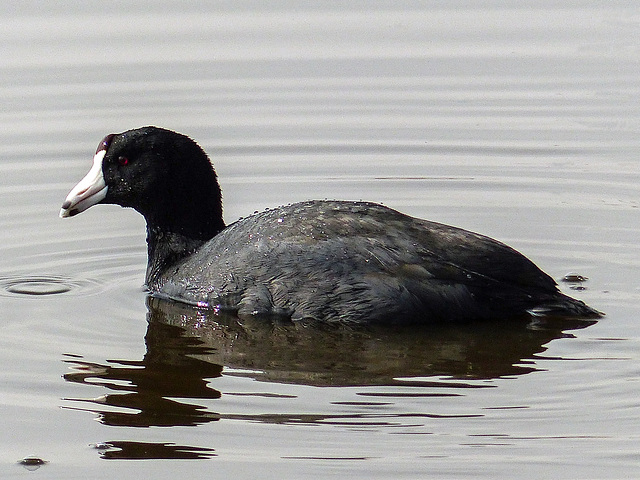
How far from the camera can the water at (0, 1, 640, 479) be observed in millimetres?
5449

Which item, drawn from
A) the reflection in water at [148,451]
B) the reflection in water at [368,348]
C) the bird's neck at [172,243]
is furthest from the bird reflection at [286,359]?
A: the bird's neck at [172,243]

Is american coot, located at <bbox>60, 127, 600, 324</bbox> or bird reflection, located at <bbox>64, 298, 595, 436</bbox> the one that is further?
american coot, located at <bbox>60, 127, 600, 324</bbox>

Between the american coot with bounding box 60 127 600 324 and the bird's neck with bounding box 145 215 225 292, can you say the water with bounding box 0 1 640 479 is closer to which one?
the american coot with bounding box 60 127 600 324

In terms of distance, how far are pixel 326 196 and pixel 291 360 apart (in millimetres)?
2794

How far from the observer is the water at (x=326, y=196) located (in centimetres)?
545

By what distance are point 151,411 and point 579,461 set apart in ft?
6.14

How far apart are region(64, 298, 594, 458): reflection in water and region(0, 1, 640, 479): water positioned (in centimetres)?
2

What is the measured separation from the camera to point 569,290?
7.41 meters

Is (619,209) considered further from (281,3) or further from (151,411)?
(281,3)

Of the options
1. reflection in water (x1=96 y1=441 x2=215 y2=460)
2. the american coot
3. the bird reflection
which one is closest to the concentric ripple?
the american coot

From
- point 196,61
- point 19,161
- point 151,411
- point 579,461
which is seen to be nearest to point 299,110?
point 196,61

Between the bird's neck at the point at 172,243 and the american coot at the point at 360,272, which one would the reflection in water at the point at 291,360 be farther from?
the bird's neck at the point at 172,243

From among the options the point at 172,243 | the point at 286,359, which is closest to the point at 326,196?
the point at 172,243

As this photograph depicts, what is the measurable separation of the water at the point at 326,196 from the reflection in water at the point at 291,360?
17 millimetres
